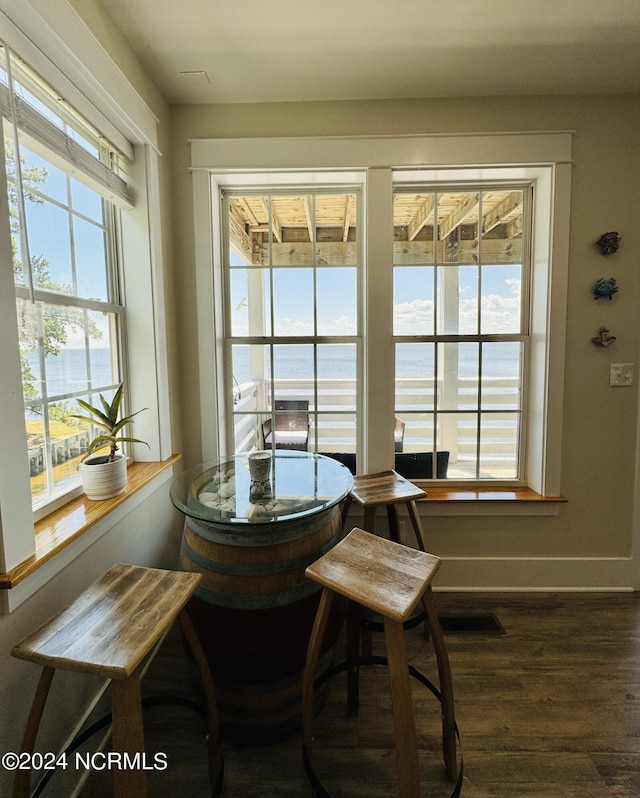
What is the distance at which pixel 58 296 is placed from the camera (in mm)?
1306

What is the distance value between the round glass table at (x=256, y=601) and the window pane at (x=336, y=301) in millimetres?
1113

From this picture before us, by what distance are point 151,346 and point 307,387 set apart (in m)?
0.85

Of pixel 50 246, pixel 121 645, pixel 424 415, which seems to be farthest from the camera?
pixel 424 415

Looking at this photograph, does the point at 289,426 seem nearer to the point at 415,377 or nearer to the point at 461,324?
the point at 415,377

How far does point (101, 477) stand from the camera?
4.42ft

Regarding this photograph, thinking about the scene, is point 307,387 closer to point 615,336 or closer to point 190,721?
point 190,721

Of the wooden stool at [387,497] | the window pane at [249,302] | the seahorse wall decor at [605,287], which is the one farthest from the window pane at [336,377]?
the seahorse wall decor at [605,287]

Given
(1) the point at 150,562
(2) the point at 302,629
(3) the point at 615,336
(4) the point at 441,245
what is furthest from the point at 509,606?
(4) the point at 441,245

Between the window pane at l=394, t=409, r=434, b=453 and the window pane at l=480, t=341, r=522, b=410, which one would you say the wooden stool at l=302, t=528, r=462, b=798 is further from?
the window pane at l=480, t=341, r=522, b=410

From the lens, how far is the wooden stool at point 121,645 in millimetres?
754

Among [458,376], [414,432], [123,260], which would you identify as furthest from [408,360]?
[123,260]

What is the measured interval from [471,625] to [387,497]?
0.86 m

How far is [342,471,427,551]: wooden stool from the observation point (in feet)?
5.14

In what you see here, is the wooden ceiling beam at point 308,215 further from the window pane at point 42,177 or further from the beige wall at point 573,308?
the window pane at point 42,177
